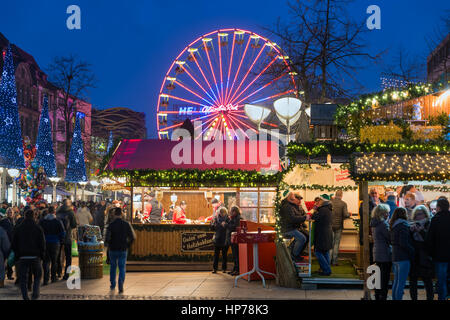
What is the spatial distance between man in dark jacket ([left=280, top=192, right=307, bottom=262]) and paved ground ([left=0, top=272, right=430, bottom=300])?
3.03ft

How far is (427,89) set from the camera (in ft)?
54.3

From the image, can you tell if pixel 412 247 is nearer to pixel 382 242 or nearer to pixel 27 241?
pixel 382 242

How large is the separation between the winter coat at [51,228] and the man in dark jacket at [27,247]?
→ 102 inches

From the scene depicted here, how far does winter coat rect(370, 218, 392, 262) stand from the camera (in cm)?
1035

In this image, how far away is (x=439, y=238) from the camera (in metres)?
9.55

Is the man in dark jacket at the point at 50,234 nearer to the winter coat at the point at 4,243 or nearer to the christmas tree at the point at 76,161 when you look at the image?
the winter coat at the point at 4,243

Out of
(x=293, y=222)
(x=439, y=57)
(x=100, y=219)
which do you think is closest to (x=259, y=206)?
(x=293, y=222)

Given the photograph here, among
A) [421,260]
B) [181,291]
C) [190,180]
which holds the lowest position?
[181,291]

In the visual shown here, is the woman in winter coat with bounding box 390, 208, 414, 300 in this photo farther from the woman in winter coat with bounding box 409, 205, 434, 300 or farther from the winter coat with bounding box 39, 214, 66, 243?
the winter coat with bounding box 39, 214, 66, 243

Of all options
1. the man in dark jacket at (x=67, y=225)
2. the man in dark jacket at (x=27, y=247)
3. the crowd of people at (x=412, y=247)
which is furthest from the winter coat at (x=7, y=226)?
the crowd of people at (x=412, y=247)

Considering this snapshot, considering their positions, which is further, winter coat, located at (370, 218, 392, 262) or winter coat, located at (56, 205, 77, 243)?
winter coat, located at (56, 205, 77, 243)

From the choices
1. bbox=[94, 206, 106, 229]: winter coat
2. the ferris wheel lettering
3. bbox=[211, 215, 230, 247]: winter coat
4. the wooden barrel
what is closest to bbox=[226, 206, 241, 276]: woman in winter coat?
bbox=[211, 215, 230, 247]: winter coat

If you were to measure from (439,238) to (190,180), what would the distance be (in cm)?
876
